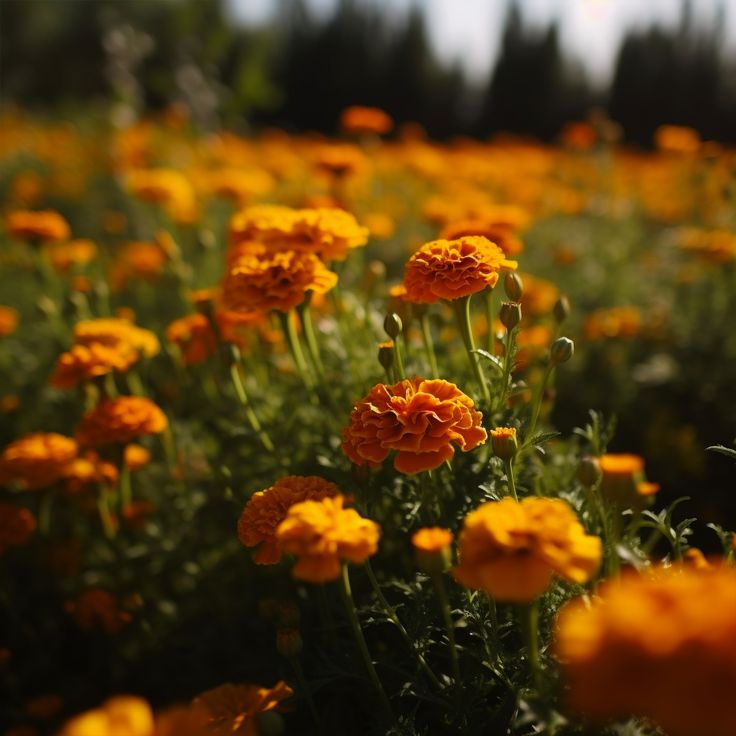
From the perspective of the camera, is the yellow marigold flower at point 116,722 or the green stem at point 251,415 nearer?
the yellow marigold flower at point 116,722

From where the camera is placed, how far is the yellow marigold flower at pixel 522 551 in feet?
2.80

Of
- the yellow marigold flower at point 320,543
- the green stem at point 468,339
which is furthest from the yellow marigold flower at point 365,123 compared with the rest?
the yellow marigold flower at point 320,543

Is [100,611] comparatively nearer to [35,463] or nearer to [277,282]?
[35,463]

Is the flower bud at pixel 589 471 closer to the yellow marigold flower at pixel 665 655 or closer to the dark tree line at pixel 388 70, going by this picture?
the yellow marigold flower at pixel 665 655

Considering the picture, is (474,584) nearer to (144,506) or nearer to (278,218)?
(278,218)

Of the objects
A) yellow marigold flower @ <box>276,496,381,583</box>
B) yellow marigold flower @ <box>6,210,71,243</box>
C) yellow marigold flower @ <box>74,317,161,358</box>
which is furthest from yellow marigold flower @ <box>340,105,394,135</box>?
yellow marigold flower @ <box>276,496,381,583</box>

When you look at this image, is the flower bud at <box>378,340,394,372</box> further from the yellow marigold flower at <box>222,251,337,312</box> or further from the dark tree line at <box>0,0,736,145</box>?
the dark tree line at <box>0,0,736,145</box>

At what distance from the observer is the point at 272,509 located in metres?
1.25

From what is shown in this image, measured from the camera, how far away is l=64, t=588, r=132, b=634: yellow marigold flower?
2047mm

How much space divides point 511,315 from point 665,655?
85cm

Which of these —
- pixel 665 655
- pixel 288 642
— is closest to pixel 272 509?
pixel 288 642

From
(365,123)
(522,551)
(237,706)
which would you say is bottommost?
(237,706)

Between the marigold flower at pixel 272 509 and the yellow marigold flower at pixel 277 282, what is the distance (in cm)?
43

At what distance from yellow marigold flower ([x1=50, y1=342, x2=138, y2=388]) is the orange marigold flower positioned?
871 mm
